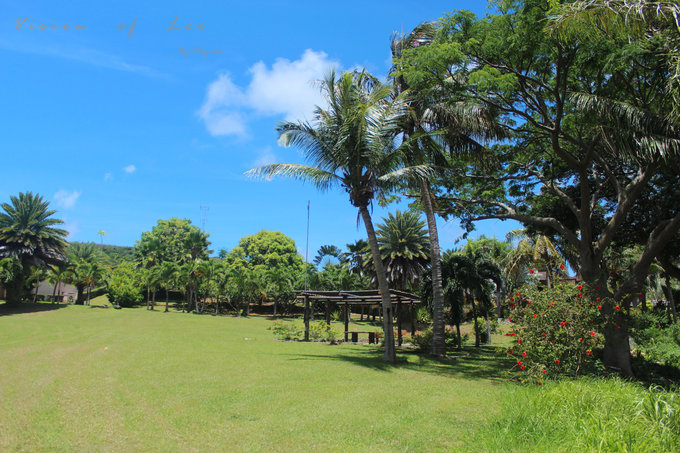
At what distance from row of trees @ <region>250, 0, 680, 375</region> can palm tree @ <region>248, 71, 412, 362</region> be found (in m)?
0.05

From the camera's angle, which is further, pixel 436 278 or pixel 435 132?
pixel 436 278

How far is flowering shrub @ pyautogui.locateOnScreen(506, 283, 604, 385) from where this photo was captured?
9.21m

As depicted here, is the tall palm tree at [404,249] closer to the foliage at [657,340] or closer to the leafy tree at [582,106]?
the foliage at [657,340]

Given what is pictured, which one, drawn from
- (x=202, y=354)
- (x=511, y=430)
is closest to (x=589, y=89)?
(x=511, y=430)

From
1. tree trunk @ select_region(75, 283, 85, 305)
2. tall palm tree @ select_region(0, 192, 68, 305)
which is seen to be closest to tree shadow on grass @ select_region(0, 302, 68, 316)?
tall palm tree @ select_region(0, 192, 68, 305)

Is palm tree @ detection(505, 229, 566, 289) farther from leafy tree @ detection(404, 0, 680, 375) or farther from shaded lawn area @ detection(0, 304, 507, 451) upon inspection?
shaded lawn area @ detection(0, 304, 507, 451)

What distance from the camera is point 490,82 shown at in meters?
10.9

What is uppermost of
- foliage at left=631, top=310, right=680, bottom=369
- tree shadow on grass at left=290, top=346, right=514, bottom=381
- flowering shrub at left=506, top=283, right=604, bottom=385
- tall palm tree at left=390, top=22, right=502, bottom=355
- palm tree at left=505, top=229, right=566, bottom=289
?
tall palm tree at left=390, top=22, right=502, bottom=355

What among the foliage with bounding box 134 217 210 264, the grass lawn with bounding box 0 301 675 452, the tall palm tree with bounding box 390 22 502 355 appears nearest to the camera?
the grass lawn with bounding box 0 301 675 452

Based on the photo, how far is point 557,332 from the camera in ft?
30.5

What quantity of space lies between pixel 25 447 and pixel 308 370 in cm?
739

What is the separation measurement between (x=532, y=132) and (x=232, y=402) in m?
12.5

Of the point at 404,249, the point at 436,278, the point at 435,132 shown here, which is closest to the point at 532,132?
the point at 435,132

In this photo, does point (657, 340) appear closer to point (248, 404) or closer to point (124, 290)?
point (248, 404)
